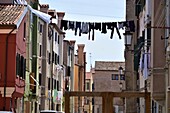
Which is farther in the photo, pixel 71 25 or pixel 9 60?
pixel 9 60

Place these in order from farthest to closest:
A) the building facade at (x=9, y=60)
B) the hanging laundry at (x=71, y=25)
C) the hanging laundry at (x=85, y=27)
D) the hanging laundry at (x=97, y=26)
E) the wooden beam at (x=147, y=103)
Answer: the building facade at (x=9, y=60), the hanging laundry at (x=71, y=25), the hanging laundry at (x=97, y=26), the hanging laundry at (x=85, y=27), the wooden beam at (x=147, y=103)

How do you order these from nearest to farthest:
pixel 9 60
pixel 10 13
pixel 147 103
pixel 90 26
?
pixel 147 103 → pixel 90 26 → pixel 9 60 → pixel 10 13

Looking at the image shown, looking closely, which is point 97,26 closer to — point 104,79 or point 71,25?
point 71,25

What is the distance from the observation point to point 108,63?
345ft

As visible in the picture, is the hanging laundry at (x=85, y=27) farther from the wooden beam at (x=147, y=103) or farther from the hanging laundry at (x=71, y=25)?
the wooden beam at (x=147, y=103)

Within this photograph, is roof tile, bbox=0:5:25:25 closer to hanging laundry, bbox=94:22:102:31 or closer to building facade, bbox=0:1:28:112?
building facade, bbox=0:1:28:112

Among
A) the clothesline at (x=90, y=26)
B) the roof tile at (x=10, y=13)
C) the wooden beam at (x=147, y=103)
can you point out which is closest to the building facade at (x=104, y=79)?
the roof tile at (x=10, y=13)

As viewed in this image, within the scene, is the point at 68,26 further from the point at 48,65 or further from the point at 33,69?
the point at 48,65

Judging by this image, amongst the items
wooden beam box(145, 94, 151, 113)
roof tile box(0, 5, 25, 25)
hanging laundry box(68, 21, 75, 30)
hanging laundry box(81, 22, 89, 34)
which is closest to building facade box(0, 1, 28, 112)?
roof tile box(0, 5, 25, 25)

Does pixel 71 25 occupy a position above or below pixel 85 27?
above

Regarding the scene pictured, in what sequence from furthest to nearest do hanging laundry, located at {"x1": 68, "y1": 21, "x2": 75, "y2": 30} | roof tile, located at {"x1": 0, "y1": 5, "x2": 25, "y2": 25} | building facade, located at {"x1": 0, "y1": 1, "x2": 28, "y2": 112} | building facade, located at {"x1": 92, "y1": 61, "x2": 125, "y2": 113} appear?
1. building facade, located at {"x1": 92, "y1": 61, "x2": 125, "y2": 113}
2. roof tile, located at {"x1": 0, "y1": 5, "x2": 25, "y2": 25}
3. building facade, located at {"x1": 0, "y1": 1, "x2": 28, "y2": 112}
4. hanging laundry, located at {"x1": 68, "y1": 21, "x2": 75, "y2": 30}

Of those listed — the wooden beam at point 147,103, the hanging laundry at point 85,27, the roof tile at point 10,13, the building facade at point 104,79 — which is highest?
the roof tile at point 10,13

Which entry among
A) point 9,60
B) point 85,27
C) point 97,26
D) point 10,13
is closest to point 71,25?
point 85,27

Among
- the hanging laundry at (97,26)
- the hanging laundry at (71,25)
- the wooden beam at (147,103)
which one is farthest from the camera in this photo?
the hanging laundry at (71,25)
